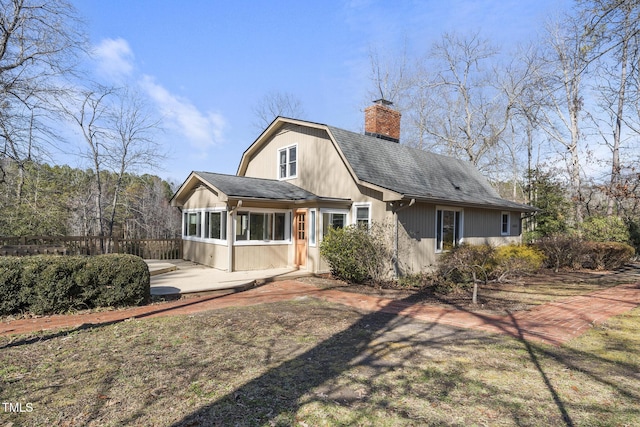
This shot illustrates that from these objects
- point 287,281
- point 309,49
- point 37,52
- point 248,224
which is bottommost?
point 287,281

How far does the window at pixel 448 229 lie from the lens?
519 inches

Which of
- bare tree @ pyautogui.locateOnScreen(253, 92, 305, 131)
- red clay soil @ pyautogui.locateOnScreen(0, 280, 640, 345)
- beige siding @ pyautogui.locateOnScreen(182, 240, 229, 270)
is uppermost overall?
bare tree @ pyautogui.locateOnScreen(253, 92, 305, 131)

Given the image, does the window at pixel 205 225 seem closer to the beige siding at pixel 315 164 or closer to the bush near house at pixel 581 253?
the beige siding at pixel 315 164

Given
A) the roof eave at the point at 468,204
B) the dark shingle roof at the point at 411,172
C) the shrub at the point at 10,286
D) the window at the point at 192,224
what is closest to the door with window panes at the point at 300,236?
the dark shingle roof at the point at 411,172

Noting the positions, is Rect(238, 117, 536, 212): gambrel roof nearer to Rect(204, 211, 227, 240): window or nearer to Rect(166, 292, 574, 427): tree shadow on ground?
Rect(204, 211, 227, 240): window

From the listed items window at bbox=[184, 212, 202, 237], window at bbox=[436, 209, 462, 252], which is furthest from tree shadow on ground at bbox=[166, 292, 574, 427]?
window at bbox=[184, 212, 202, 237]

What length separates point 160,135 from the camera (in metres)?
22.4

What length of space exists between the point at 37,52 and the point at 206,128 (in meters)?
12.5

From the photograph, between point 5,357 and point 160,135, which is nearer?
point 5,357

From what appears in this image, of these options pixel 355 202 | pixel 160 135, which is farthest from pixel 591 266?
pixel 160 135

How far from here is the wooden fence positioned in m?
9.80

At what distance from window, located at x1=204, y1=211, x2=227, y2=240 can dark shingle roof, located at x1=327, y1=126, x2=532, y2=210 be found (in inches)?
197

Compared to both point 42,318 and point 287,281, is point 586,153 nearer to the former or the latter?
point 287,281

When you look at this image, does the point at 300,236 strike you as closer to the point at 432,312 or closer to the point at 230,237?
the point at 230,237
